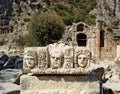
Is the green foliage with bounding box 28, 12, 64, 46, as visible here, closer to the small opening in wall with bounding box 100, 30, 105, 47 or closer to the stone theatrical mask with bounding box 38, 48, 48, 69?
the small opening in wall with bounding box 100, 30, 105, 47

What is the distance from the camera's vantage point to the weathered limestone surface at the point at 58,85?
677cm

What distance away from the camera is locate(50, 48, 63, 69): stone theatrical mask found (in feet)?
21.9

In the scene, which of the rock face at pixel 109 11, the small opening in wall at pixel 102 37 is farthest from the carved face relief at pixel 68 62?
the rock face at pixel 109 11

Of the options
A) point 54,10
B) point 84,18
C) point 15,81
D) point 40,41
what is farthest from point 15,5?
point 15,81

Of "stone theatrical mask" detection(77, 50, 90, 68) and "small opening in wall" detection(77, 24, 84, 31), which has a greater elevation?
"small opening in wall" detection(77, 24, 84, 31)

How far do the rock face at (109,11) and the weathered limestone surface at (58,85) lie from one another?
259 ft

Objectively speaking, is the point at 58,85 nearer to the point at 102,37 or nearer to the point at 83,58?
the point at 83,58

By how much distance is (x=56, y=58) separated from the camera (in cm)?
667

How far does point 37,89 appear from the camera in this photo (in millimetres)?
6816

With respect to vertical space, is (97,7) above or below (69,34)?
above

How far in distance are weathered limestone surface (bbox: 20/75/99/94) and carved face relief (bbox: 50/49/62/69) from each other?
23 centimetres

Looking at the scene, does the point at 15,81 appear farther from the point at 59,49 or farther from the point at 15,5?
the point at 15,5

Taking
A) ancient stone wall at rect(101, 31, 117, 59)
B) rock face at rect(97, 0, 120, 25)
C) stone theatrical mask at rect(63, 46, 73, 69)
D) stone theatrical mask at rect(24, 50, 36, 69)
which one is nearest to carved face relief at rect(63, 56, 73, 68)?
stone theatrical mask at rect(63, 46, 73, 69)

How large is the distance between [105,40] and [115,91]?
36784mm
